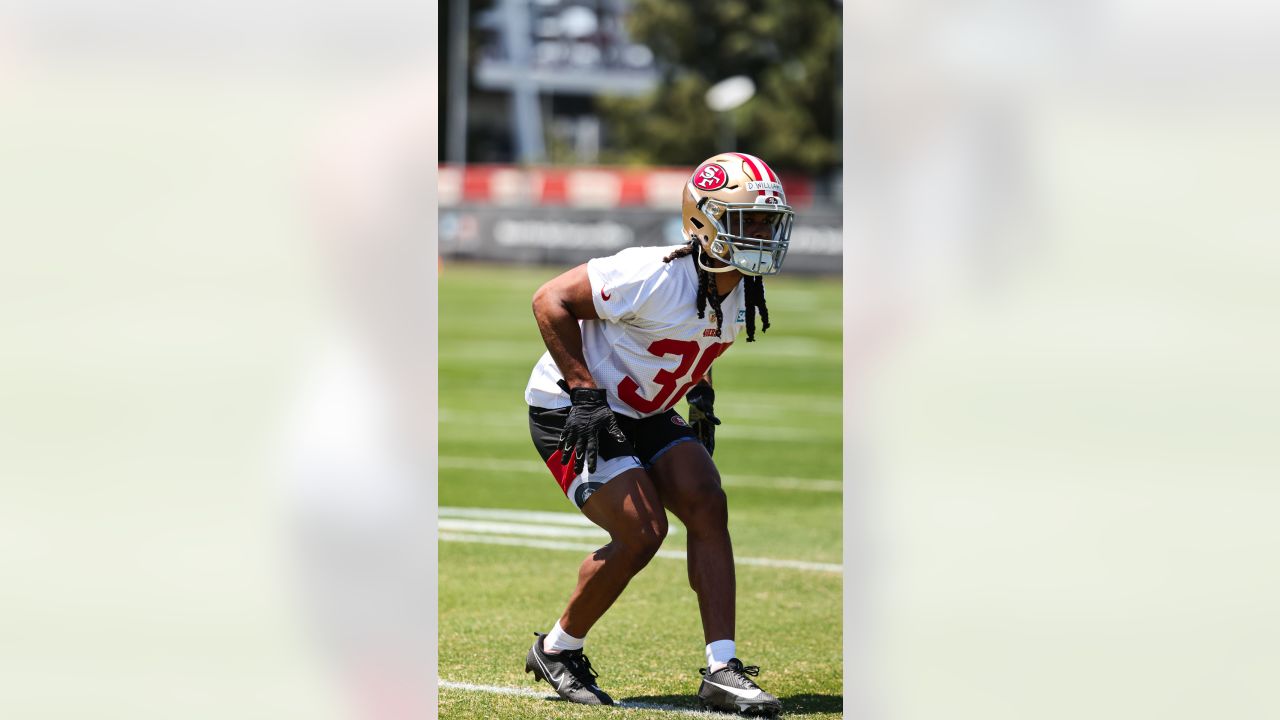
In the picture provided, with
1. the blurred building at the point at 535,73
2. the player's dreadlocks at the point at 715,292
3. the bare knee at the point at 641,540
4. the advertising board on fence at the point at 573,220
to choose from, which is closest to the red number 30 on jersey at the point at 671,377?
the player's dreadlocks at the point at 715,292

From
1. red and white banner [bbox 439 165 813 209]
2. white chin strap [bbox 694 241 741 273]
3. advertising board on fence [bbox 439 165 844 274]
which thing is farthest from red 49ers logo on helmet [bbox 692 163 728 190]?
red and white banner [bbox 439 165 813 209]

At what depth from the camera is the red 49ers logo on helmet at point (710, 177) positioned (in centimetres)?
527

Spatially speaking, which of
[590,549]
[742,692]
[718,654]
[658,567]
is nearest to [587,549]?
[590,549]

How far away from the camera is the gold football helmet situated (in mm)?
5195

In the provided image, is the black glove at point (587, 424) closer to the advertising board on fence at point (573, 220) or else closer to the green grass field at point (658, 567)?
the green grass field at point (658, 567)

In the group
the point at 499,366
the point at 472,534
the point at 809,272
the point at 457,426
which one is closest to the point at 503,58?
the point at 809,272

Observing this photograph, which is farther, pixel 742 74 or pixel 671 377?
pixel 742 74

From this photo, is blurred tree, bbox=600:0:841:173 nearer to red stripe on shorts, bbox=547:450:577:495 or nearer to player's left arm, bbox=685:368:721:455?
player's left arm, bbox=685:368:721:455

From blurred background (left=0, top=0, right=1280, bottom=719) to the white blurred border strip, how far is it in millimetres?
4573

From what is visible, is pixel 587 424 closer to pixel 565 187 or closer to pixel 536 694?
pixel 536 694

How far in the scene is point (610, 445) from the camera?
546 cm

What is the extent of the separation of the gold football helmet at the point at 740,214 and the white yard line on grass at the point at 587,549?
325 centimetres
